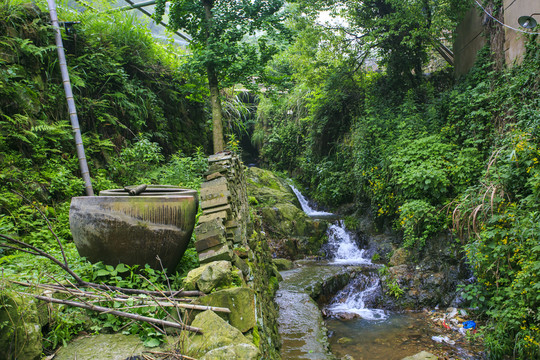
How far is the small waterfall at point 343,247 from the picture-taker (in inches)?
343

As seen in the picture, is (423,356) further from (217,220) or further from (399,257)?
(217,220)

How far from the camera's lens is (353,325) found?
5.92 metres

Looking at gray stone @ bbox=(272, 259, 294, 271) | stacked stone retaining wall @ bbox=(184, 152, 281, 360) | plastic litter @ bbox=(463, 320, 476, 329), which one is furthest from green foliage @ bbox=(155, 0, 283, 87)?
plastic litter @ bbox=(463, 320, 476, 329)

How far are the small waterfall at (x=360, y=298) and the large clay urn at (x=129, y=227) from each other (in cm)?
454

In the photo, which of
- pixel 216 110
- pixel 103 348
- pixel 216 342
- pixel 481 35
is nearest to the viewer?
pixel 216 342

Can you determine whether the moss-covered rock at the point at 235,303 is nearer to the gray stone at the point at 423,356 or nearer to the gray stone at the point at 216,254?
the gray stone at the point at 216,254

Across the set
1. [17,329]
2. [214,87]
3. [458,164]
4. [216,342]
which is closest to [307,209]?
[214,87]

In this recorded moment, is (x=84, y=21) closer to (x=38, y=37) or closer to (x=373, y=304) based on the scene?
(x=38, y=37)

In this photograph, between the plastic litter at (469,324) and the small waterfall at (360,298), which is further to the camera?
the small waterfall at (360,298)

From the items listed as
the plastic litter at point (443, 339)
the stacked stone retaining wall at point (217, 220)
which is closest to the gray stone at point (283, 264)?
the plastic litter at point (443, 339)

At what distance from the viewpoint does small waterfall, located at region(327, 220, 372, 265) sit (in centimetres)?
870

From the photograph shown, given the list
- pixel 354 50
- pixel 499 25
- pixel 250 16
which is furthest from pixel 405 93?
pixel 250 16

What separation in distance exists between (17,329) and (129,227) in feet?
3.77

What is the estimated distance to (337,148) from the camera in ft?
39.6
